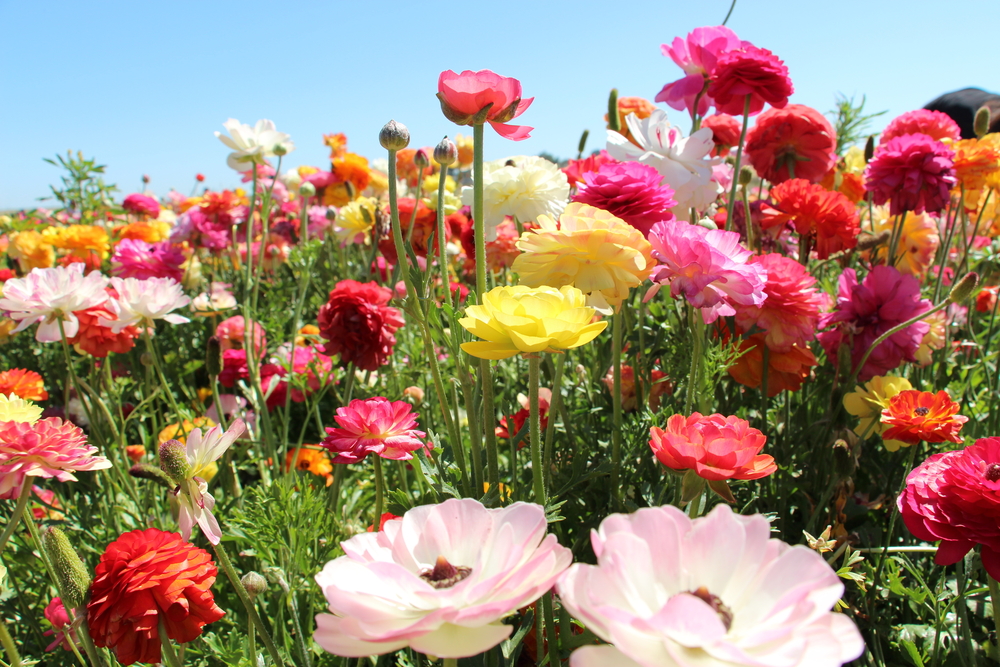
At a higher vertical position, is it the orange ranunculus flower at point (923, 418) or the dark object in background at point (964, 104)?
the dark object in background at point (964, 104)

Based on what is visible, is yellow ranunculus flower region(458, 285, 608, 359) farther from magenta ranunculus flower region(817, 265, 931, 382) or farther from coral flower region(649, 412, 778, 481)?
magenta ranunculus flower region(817, 265, 931, 382)

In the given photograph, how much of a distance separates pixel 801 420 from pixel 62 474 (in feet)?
5.82

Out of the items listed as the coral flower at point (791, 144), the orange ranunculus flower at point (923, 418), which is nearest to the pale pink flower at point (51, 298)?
the orange ranunculus flower at point (923, 418)

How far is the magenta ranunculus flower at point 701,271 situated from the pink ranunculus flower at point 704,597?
55 centimetres

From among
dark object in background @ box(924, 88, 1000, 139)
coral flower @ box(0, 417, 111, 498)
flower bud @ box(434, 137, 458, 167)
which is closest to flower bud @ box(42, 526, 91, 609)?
coral flower @ box(0, 417, 111, 498)

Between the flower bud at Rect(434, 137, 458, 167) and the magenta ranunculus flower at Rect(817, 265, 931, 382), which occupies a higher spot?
the flower bud at Rect(434, 137, 458, 167)

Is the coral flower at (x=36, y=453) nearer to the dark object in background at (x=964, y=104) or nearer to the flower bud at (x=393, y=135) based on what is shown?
the flower bud at (x=393, y=135)

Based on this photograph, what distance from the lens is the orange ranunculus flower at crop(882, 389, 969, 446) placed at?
1146 millimetres

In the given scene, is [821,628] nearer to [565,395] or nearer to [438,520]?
[438,520]

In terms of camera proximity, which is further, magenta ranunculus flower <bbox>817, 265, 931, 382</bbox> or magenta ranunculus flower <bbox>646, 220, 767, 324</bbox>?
A: magenta ranunculus flower <bbox>817, 265, 931, 382</bbox>

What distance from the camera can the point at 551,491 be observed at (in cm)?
129

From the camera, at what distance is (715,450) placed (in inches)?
28.6

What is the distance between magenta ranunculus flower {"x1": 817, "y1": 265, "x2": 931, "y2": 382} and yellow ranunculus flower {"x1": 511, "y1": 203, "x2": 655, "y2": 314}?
0.91 m

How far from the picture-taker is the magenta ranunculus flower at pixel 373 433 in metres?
1.04
